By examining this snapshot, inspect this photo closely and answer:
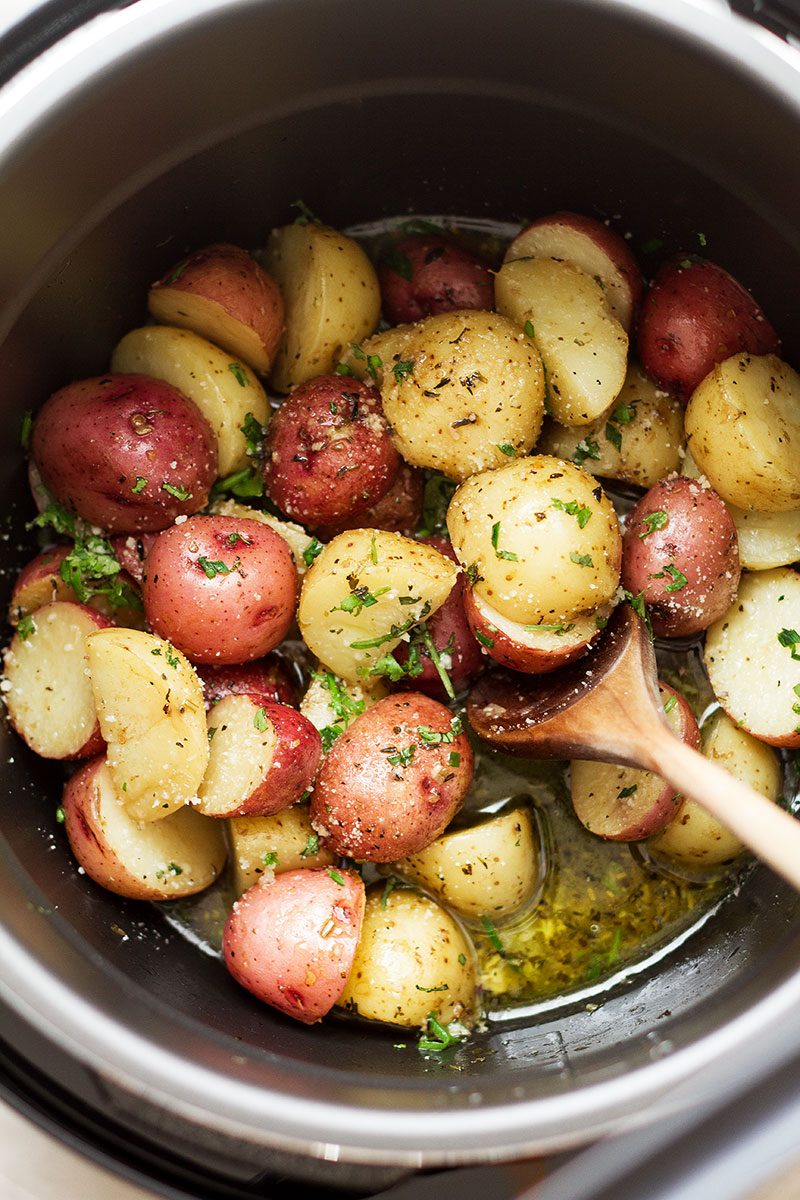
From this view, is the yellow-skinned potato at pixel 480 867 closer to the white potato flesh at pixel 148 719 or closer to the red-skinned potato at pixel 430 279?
the white potato flesh at pixel 148 719

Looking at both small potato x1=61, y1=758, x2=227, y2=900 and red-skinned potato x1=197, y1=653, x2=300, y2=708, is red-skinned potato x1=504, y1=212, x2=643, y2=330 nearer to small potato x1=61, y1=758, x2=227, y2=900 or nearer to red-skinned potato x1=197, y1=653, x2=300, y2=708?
red-skinned potato x1=197, y1=653, x2=300, y2=708

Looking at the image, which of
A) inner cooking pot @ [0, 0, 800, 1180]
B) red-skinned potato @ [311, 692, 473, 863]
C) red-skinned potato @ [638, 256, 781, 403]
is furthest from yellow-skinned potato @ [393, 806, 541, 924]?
red-skinned potato @ [638, 256, 781, 403]

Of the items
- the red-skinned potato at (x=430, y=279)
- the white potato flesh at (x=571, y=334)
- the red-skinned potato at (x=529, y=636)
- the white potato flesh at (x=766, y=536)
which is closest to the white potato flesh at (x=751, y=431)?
the white potato flesh at (x=766, y=536)

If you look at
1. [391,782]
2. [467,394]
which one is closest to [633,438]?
[467,394]

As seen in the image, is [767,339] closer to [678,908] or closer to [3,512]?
[678,908]

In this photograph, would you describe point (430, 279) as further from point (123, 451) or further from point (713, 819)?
point (713, 819)

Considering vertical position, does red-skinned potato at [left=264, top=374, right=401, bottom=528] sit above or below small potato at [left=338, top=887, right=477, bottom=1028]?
above
